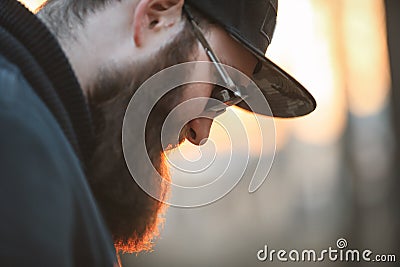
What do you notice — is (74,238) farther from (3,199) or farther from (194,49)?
(194,49)

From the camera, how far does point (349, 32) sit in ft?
7.97

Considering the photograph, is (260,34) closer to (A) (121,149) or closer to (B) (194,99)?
(B) (194,99)

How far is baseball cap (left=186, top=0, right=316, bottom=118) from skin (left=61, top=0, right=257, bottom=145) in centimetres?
3

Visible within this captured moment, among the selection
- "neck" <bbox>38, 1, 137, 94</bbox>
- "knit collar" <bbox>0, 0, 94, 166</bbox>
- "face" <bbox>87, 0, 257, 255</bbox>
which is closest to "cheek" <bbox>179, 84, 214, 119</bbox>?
"face" <bbox>87, 0, 257, 255</bbox>

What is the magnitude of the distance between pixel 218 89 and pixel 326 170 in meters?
1.63

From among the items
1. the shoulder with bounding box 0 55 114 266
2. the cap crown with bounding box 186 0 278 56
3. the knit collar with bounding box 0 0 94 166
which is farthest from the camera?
the cap crown with bounding box 186 0 278 56

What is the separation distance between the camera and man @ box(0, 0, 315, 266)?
1.24 feet

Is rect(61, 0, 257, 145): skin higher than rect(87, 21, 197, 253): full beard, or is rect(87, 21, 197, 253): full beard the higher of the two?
rect(61, 0, 257, 145): skin

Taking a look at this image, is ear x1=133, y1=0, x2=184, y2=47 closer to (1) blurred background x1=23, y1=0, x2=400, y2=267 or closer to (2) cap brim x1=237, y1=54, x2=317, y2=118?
(2) cap brim x1=237, y1=54, x2=317, y2=118

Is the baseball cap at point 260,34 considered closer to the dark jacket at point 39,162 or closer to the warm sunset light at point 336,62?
the dark jacket at point 39,162

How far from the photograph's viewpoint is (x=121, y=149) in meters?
0.73

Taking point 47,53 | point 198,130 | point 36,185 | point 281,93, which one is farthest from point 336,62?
point 36,185

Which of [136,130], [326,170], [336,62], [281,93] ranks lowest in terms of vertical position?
[326,170]

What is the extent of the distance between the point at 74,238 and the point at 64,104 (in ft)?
0.43
